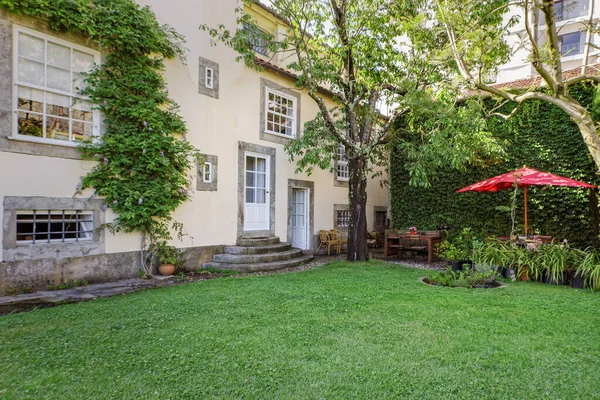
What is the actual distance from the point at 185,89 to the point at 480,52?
5.95m

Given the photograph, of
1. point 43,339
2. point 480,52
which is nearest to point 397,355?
point 43,339

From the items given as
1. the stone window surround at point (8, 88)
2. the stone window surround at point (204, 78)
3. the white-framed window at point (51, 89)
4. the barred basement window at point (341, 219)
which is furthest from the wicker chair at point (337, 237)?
the stone window surround at point (8, 88)

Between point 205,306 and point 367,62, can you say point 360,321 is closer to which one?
point 205,306

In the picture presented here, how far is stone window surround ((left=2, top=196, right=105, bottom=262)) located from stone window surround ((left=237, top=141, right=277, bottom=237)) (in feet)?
10.5

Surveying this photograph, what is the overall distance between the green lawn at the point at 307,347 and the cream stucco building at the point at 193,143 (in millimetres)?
1560

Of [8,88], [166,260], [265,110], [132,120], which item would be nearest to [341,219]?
[265,110]

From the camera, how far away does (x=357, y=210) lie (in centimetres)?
891

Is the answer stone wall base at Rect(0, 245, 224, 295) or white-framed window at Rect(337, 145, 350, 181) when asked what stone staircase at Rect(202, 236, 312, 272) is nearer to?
stone wall base at Rect(0, 245, 224, 295)

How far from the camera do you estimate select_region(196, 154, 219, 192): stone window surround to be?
790cm

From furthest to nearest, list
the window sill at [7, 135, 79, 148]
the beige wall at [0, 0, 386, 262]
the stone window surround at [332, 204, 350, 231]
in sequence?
the stone window surround at [332, 204, 350, 231]
the beige wall at [0, 0, 386, 262]
the window sill at [7, 135, 79, 148]

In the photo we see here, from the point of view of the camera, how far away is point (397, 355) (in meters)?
3.10

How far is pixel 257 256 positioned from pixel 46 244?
13.2ft

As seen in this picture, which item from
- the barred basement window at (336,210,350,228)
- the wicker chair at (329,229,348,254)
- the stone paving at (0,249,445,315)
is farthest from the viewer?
the barred basement window at (336,210,350,228)

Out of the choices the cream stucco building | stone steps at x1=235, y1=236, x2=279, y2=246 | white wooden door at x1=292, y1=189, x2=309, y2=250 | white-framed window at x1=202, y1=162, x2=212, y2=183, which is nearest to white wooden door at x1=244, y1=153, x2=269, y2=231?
the cream stucco building
